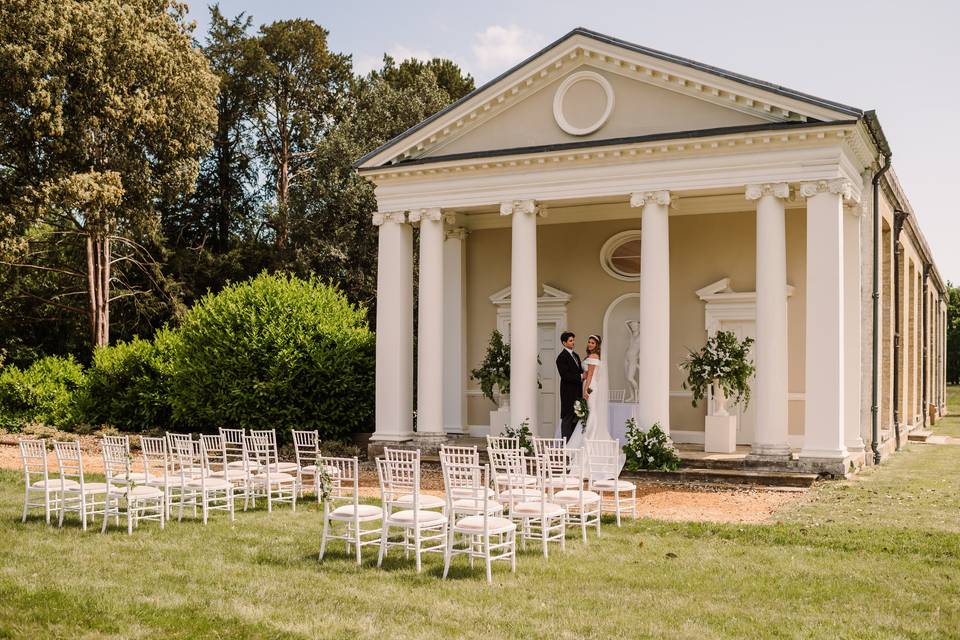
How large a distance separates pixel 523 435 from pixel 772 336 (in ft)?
16.6

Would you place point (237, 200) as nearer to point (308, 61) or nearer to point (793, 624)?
point (308, 61)

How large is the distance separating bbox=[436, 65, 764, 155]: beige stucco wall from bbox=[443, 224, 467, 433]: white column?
3440 mm

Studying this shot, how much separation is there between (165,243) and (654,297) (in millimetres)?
26506

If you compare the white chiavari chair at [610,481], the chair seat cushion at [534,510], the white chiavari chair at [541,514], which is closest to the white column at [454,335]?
the white chiavari chair at [610,481]

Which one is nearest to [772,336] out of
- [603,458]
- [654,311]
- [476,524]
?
[654,311]

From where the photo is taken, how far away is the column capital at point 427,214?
783 inches

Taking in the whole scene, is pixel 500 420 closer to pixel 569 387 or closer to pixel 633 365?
pixel 569 387

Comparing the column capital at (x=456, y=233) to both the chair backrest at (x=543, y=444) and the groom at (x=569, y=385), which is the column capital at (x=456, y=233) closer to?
the groom at (x=569, y=385)

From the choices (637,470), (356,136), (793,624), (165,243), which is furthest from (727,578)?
(165,243)

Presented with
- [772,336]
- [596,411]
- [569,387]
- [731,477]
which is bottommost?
[731,477]

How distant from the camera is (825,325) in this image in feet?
53.9

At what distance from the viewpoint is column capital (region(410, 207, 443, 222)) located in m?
19.9

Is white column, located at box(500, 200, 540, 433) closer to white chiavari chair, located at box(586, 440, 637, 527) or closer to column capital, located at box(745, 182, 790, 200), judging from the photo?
white chiavari chair, located at box(586, 440, 637, 527)

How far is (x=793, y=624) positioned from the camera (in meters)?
7.32
